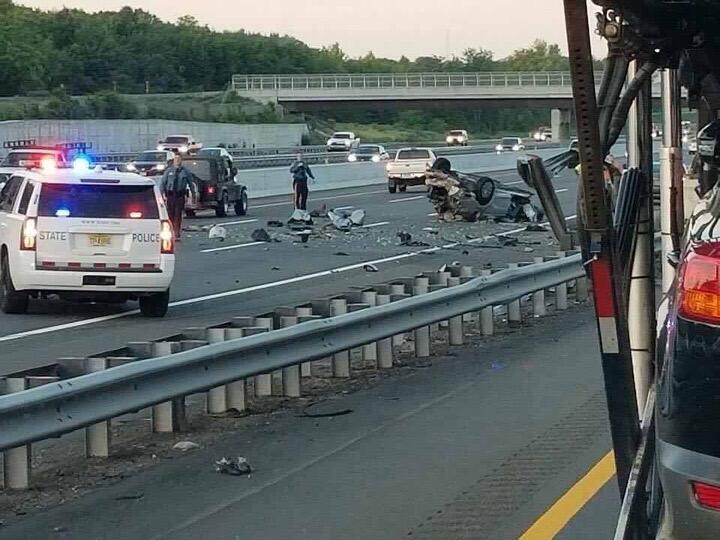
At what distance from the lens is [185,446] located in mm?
9422

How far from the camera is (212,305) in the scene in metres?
18.9

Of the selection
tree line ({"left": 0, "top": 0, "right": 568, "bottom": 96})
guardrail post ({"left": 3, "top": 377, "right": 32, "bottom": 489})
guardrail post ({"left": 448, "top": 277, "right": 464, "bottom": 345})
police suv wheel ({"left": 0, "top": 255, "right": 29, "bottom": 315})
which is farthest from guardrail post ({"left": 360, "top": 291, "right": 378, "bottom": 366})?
tree line ({"left": 0, "top": 0, "right": 568, "bottom": 96})

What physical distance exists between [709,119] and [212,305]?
Answer: 12.9m

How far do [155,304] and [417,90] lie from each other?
9210 centimetres

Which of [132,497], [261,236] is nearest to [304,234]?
[261,236]

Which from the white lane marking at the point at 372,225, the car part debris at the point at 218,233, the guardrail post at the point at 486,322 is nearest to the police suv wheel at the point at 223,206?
the white lane marking at the point at 372,225

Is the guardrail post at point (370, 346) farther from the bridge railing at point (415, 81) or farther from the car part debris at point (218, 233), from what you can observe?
the bridge railing at point (415, 81)

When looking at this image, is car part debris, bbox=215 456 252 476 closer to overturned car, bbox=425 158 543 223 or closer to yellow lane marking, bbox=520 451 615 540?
yellow lane marking, bbox=520 451 615 540

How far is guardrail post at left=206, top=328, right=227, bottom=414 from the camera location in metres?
10.6

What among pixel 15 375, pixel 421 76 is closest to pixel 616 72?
pixel 15 375

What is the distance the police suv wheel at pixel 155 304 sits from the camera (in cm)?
1734

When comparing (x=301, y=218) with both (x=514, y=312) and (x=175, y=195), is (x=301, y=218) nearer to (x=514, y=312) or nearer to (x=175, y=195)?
(x=175, y=195)

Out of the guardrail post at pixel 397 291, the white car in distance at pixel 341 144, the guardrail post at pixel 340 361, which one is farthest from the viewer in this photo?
the white car in distance at pixel 341 144

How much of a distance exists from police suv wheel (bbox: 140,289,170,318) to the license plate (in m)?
0.85
